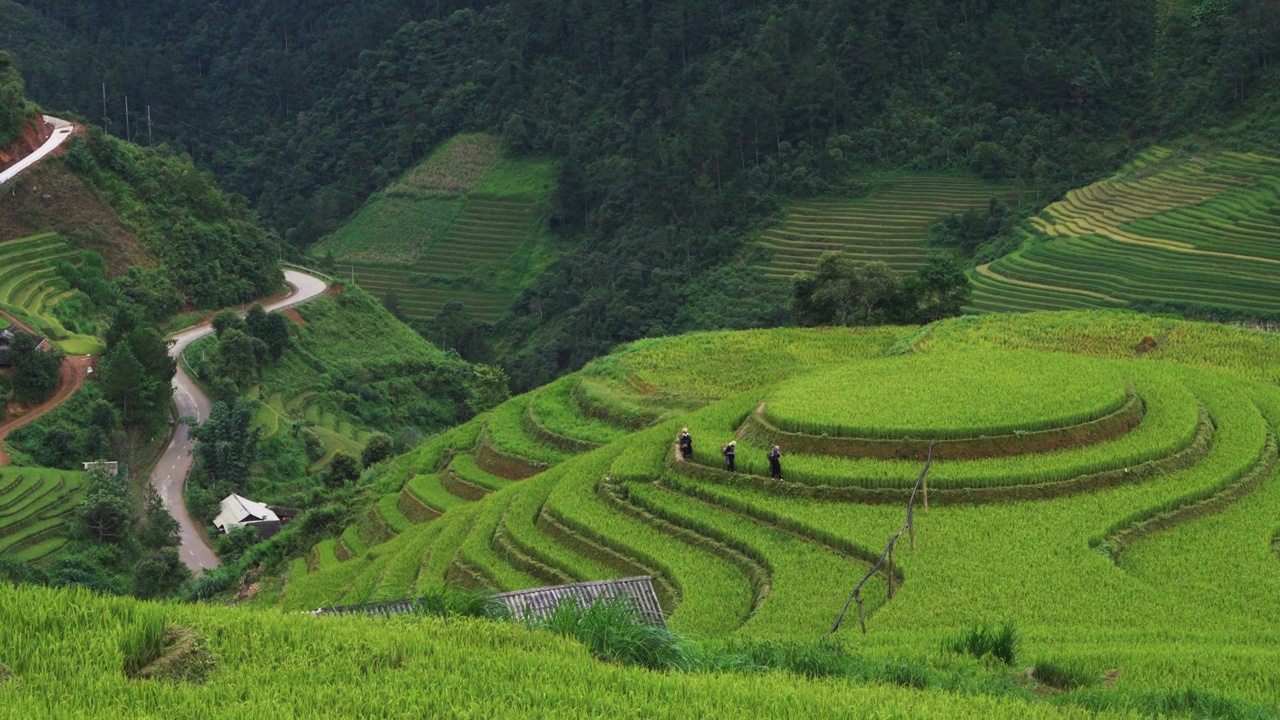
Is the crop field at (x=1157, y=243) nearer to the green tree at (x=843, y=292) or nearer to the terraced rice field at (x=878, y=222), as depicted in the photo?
the terraced rice field at (x=878, y=222)

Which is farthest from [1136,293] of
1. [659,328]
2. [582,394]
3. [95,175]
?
[95,175]

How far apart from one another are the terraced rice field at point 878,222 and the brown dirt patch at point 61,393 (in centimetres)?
2468

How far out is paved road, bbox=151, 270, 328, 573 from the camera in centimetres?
3519

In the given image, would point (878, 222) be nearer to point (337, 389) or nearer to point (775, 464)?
point (337, 389)

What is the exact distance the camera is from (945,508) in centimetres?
1972

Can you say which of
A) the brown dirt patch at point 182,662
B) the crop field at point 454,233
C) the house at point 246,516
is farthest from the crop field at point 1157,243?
the brown dirt patch at point 182,662

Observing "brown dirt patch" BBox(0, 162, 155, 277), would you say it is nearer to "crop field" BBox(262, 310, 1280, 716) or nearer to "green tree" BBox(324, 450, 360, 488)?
"green tree" BBox(324, 450, 360, 488)

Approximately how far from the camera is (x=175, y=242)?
51.2m

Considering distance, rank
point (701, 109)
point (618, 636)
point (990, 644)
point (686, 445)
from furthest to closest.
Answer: point (701, 109) → point (686, 445) → point (990, 644) → point (618, 636)

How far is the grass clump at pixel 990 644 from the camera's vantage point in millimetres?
12766

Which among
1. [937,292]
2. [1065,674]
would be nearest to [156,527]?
[937,292]

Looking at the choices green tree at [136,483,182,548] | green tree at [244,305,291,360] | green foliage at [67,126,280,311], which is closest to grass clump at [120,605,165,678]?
green tree at [136,483,182,548]

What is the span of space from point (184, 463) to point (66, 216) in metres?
13.1

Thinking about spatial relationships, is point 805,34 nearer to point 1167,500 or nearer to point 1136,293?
point 1136,293
